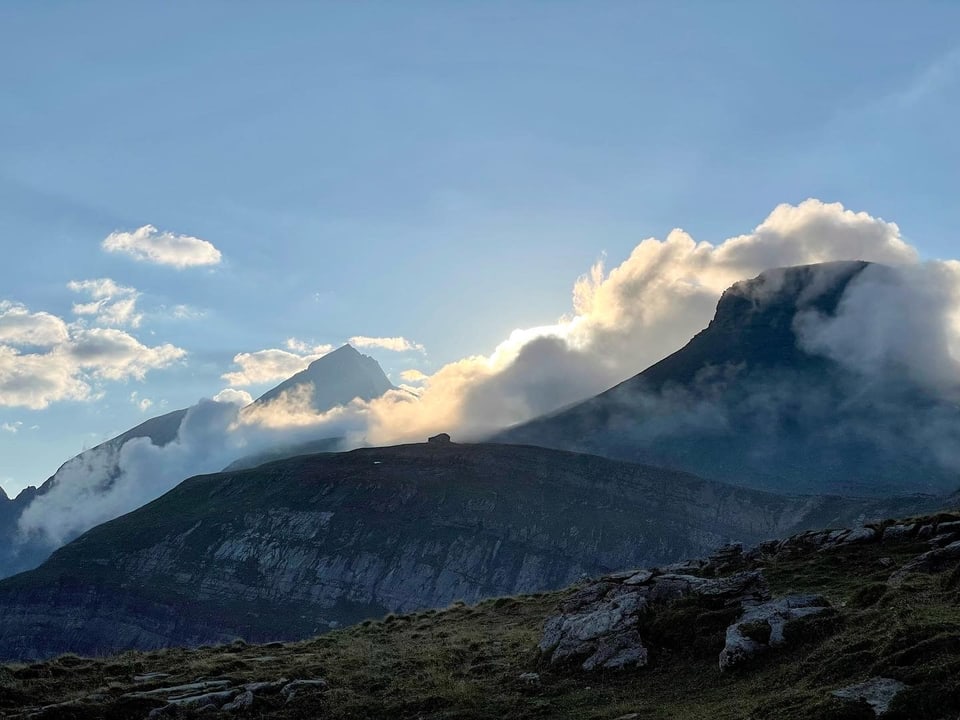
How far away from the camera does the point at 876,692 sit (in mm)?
20766

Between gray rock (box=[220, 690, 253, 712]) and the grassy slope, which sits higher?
gray rock (box=[220, 690, 253, 712])

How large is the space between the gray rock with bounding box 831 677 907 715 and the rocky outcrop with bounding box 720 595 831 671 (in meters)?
6.31

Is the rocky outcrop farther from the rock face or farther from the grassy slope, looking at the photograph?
the rock face

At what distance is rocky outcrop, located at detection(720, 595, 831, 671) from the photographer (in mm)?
27812

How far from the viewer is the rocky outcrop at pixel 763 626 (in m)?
27.8

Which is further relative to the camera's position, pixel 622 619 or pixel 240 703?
pixel 622 619

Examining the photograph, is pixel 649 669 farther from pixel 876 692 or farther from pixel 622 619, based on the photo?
pixel 876 692

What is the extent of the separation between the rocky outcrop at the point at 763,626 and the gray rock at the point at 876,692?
6.31m

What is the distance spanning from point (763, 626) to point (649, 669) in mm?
4522

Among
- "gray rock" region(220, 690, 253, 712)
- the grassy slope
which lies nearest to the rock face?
the grassy slope

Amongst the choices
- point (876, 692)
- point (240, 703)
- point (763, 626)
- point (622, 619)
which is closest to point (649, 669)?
point (622, 619)

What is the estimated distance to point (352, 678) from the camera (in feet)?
113

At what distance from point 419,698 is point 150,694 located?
10865 mm

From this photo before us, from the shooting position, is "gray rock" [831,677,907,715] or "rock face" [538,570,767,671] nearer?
"gray rock" [831,677,907,715]
